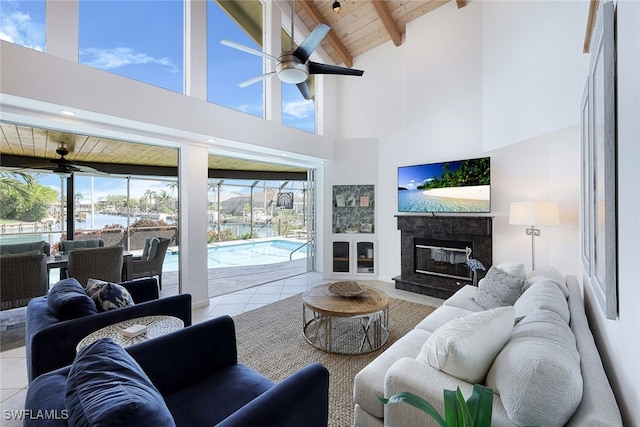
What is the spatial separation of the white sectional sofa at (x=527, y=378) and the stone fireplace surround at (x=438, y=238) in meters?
2.11

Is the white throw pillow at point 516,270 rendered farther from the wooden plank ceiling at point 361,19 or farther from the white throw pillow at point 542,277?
the wooden plank ceiling at point 361,19

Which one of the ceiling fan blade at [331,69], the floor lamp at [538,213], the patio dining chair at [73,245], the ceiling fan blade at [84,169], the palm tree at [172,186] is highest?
the ceiling fan blade at [331,69]

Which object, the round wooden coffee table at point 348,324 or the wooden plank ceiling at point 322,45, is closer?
the round wooden coffee table at point 348,324

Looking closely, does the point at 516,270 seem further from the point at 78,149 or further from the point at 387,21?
the point at 78,149

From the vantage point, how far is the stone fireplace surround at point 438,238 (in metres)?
4.00

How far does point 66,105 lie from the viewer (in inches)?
98.0

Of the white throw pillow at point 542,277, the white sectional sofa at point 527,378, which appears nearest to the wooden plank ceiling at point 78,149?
the white sectional sofa at point 527,378

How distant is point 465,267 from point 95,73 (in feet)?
16.9

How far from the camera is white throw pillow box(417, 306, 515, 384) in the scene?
4.23 feet

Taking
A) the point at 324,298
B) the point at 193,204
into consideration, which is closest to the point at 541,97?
the point at 324,298

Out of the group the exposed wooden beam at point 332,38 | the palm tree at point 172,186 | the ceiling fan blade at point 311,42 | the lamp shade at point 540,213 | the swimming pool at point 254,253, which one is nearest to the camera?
the ceiling fan blade at point 311,42

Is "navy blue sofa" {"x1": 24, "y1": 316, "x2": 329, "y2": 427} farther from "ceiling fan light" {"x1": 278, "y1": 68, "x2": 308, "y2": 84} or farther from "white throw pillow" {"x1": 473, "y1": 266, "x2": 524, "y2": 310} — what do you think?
"ceiling fan light" {"x1": 278, "y1": 68, "x2": 308, "y2": 84}

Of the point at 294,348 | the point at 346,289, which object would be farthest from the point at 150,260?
the point at 346,289

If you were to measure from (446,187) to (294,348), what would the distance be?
126 inches
